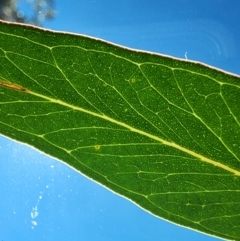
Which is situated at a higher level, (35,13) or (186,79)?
(35,13)

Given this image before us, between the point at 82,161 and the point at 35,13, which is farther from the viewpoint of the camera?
the point at 35,13

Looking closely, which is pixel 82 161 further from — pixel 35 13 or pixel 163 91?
pixel 35 13

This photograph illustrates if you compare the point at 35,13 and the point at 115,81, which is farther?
the point at 35,13

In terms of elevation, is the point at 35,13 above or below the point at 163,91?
above

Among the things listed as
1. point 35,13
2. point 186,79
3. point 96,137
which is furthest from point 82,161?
point 35,13

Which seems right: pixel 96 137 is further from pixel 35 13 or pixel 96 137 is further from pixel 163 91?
pixel 35 13

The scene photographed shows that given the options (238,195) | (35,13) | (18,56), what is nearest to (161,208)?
(238,195)
